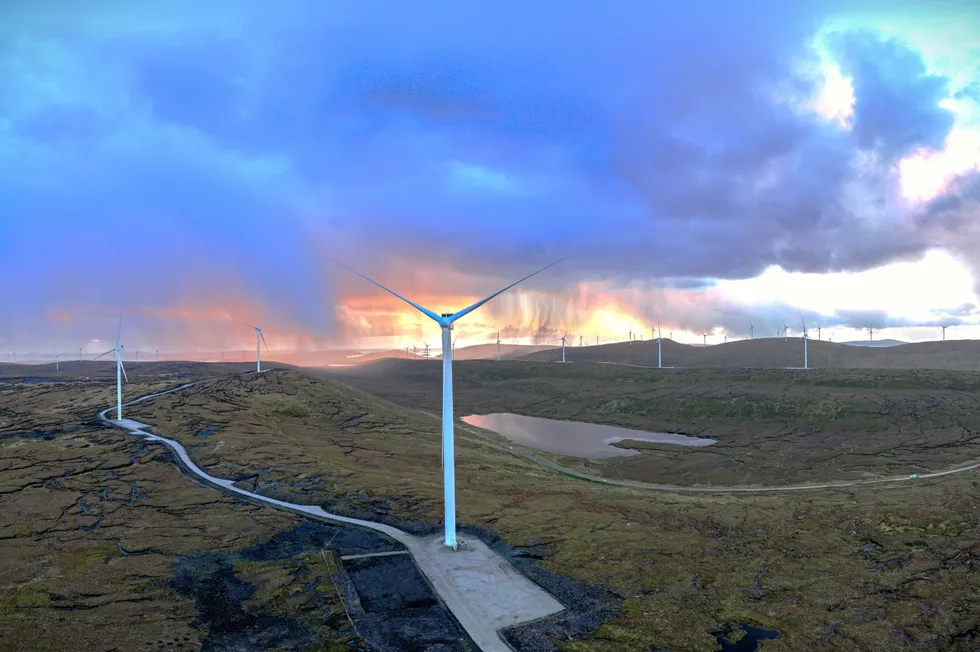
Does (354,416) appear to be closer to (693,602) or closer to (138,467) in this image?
(138,467)

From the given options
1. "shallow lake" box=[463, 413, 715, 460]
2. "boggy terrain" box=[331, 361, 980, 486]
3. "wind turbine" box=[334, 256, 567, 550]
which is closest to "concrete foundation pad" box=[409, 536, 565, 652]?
"wind turbine" box=[334, 256, 567, 550]

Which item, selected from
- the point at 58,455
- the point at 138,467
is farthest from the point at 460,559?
the point at 58,455

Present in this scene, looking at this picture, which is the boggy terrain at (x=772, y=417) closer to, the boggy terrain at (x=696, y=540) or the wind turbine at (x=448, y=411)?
the boggy terrain at (x=696, y=540)

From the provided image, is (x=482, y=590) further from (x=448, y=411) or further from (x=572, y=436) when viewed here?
(x=572, y=436)

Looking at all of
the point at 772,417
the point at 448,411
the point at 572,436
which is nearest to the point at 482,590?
the point at 448,411

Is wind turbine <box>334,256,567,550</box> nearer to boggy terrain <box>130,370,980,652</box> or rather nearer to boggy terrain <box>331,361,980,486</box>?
boggy terrain <box>130,370,980,652</box>

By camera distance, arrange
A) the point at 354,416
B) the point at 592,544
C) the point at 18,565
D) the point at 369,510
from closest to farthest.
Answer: the point at 18,565
the point at 592,544
the point at 369,510
the point at 354,416
